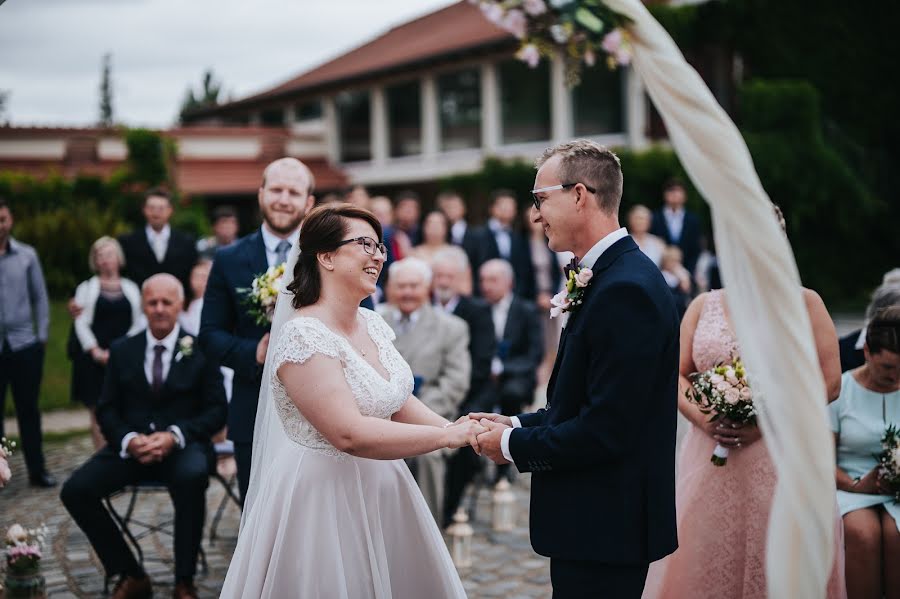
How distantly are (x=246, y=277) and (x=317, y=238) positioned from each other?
132 centimetres

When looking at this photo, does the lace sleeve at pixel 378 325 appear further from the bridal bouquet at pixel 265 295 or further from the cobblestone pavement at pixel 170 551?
the cobblestone pavement at pixel 170 551

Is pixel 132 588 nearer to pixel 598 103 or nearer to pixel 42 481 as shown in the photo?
pixel 42 481

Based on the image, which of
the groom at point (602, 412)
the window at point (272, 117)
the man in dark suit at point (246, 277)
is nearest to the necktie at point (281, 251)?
the man in dark suit at point (246, 277)

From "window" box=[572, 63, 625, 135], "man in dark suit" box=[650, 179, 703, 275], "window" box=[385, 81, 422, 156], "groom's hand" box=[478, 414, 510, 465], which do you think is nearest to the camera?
"groom's hand" box=[478, 414, 510, 465]

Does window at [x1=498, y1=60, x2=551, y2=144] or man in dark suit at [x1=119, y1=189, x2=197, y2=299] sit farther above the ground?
window at [x1=498, y1=60, x2=551, y2=144]

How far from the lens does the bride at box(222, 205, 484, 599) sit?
3400 millimetres

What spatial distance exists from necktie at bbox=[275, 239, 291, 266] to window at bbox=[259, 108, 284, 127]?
34914 millimetres

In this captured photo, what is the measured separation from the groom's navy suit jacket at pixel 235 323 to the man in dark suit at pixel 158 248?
4.05 m

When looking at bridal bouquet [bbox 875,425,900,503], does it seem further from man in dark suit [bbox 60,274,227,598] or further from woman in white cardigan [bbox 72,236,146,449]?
woman in white cardigan [bbox 72,236,146,449]

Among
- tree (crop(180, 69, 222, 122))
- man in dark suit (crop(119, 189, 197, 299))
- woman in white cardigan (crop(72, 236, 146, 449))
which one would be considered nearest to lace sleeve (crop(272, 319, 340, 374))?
woman in white cardigan (crop(72, 236, 146, 449))

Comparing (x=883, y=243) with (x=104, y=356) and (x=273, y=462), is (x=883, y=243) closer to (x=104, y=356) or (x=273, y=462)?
(x=104, y=356)

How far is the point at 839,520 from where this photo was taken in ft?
14.3

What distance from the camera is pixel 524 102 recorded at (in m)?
26.2

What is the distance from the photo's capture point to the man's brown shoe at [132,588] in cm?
536
